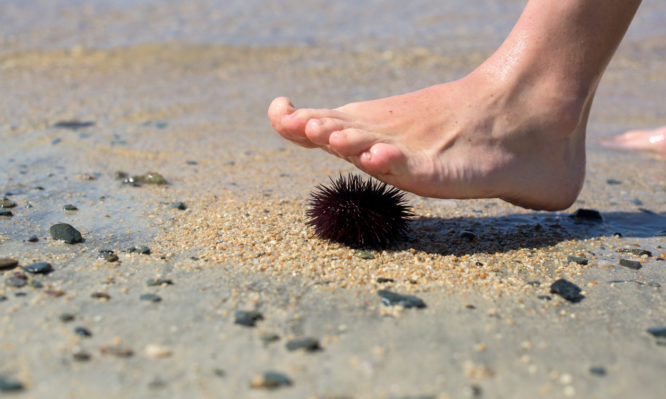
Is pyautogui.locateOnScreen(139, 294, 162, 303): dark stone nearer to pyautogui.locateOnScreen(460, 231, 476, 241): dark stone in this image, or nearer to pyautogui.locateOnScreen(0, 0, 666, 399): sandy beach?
pyautogui.locateOnScreen(0, 0, 666, 399): sandy beach

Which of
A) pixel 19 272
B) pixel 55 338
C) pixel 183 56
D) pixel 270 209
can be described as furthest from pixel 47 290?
pixel 183 56

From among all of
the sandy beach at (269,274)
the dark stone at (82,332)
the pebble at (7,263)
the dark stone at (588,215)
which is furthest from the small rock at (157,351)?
the dark stone at (588,215)

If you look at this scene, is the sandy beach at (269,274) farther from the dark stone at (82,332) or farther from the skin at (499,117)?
the skin at (499,117)

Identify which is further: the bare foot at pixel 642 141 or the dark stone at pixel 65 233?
the bare foot at pixel 642 141

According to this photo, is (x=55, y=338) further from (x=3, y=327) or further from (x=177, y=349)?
(x=177, y=349)

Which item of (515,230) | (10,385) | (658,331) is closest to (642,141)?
(515,230)

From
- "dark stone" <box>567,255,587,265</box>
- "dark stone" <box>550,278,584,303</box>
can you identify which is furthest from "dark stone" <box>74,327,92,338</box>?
"dark stone" <box>567,255,587,265</box>
